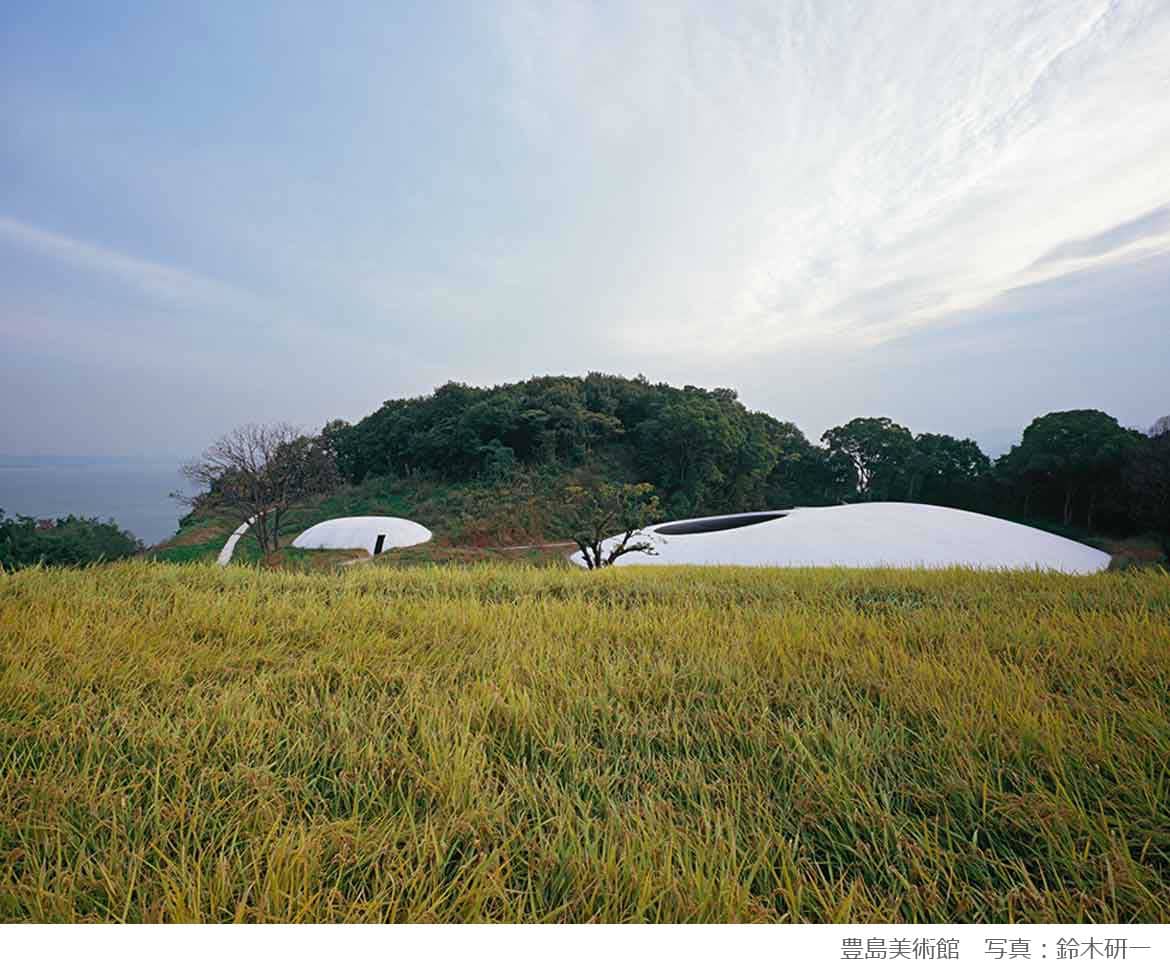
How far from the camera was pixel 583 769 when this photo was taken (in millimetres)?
1363

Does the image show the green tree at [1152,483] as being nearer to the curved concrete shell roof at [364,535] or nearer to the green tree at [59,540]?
the curved concrete shell roof at [364,535]

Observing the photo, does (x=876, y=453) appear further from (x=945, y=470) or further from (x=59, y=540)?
(x=59, y=540)

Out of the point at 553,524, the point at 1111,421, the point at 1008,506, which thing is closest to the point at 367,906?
the point at 553,524

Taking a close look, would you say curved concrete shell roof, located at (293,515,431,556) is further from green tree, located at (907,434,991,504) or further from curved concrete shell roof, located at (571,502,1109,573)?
green tree, located at (907,434,991,504)

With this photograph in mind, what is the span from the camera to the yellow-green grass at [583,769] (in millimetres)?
966

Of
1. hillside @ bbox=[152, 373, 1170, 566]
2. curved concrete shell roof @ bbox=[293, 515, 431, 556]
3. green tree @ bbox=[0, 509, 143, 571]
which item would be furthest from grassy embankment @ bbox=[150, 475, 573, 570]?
green tree @ bbox=[0, 509, 143, 571]

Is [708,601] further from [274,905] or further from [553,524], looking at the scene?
[553,524]

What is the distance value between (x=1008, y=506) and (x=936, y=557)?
16.1m

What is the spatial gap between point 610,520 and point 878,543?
7.71 meters

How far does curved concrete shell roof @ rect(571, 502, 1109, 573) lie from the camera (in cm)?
1380

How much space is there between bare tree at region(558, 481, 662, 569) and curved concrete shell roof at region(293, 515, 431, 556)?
21.6 ft

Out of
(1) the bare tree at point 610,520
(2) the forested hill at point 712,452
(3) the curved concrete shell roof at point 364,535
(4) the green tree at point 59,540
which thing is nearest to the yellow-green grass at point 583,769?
(1) the bare tree at point 610,520

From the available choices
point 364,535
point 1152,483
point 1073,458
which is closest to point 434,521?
point 364,535

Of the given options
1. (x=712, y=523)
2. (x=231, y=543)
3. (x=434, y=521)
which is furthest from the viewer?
(x=434, y=521)
